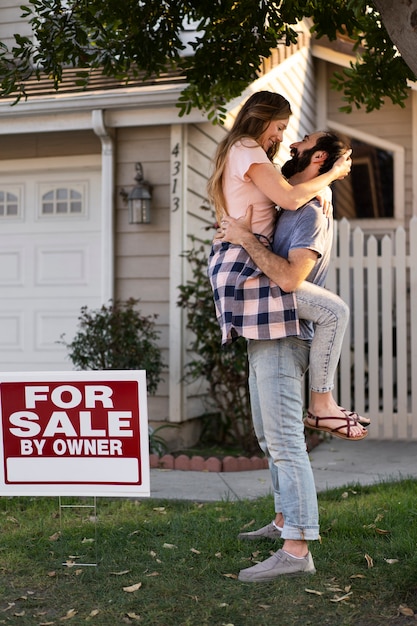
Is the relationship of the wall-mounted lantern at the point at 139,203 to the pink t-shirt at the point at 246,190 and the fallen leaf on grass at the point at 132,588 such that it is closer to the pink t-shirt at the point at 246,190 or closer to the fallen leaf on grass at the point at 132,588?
the pink t-shirt at the point at 246,190

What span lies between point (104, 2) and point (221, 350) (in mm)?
3195

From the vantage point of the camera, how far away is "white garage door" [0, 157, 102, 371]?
783cm

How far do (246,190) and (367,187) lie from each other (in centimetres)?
756

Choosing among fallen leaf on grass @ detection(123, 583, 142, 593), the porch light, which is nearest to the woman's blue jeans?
fallen leaf on grass @ detection(123, 583, 142, 593)

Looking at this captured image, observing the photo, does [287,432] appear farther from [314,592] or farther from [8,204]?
[8,204]

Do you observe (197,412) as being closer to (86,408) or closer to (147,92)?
(147,92)

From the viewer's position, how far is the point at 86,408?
3.75 m

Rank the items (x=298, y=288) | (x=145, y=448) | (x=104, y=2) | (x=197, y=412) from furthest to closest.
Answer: (x=197, y=412) < (x=104, y=2) < (x=145, y=448) < (x=298, y=288)

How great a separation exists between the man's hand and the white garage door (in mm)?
4437

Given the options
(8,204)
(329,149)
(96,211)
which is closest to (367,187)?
(96,211)

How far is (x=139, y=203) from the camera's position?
7.12 metres

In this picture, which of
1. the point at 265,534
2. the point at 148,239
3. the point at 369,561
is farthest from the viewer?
the point at 148,239

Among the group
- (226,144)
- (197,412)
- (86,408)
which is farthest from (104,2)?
(197,412)

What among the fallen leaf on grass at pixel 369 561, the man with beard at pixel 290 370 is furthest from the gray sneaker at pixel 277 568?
the fallen leaf on grass at pixel 369 561
